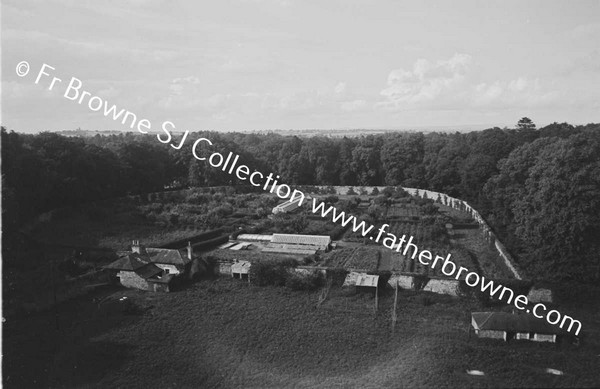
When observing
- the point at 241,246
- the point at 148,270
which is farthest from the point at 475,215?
the point at 148,270

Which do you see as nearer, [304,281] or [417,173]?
[304,281]

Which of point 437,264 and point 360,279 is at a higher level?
point 437,264

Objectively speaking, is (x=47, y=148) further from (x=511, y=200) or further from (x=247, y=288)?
(x=511, y=200)

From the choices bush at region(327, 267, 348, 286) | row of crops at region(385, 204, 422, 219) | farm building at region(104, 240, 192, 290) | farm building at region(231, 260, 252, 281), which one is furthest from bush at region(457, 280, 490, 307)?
row of crops at region(385, 204, 422, 219)

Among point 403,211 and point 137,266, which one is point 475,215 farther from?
point 137,266

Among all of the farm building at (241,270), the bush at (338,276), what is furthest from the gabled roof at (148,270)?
the bush at (338,276)

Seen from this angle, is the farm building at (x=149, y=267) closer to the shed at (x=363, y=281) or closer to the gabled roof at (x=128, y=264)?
the gabled roof at (x=128, y=264)

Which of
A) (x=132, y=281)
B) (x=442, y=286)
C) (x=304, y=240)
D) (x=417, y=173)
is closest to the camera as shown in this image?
(x=442, y=286)
